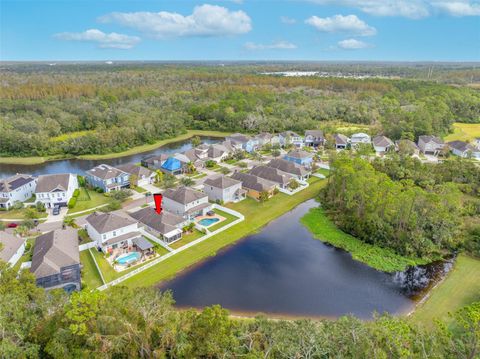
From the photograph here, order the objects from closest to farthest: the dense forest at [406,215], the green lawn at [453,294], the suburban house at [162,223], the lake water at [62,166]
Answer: the green lawn at [453,294]
the dense forest at [406,215]
the suburban house at [162,223]
the lake water at [62,166]

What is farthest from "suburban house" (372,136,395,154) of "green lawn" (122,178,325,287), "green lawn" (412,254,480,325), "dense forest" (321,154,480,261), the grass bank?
"green lawn" (412,254,480,325)

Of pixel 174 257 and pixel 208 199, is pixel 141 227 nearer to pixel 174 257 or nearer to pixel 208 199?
pixel 174 257

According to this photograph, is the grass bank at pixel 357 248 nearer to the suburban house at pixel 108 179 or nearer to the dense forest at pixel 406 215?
the dense forest at pixel 406 215

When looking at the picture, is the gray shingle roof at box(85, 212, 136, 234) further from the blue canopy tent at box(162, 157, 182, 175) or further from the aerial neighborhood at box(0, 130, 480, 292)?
the blue canopy tent at box(162, 157, 182, 175)

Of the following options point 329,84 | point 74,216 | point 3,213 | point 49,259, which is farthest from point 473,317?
point 329,84

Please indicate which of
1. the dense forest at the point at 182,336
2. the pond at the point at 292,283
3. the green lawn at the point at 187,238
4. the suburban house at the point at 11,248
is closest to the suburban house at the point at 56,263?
the suburban house at the point at 11,248
